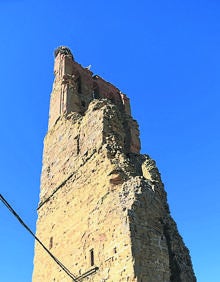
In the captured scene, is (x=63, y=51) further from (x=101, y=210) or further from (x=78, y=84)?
(x=101, y=210)

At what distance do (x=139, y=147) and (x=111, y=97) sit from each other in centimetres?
501

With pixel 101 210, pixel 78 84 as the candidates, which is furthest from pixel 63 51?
pixel 101 210

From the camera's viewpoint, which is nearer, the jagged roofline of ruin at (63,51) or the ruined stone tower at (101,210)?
the ruined stone tower at (101,210)

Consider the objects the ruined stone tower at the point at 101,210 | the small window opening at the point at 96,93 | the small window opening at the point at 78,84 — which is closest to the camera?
the ruined stone tower at the point at 101,210

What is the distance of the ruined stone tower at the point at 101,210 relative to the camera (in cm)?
916

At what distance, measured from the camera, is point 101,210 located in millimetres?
10484

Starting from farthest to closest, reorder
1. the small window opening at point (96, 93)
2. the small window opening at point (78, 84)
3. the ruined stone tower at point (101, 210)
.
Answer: the small window opening at point (96, 93) < the small window opening at point (78, 84) < the ruined stone tower at point (101, 210)

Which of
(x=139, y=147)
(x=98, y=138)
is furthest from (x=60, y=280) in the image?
(x=139, y=147)

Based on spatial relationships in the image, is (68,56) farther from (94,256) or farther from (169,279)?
(169,279)

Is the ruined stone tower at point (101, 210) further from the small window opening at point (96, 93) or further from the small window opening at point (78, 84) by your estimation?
the small window opening at point (96, 93)

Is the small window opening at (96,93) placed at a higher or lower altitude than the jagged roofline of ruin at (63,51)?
lower

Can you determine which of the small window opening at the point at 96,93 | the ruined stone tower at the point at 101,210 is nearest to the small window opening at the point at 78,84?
the small window opening at the point at 96,93

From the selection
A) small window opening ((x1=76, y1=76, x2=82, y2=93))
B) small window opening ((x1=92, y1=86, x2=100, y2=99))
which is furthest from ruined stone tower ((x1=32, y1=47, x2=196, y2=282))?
small window opening ((x1=92, y1=86, x2=100, y2=99))

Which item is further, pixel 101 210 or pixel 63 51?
pixel 63 51
